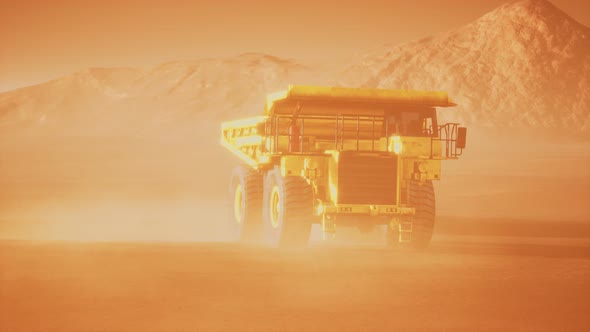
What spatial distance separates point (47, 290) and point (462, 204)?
32847mm

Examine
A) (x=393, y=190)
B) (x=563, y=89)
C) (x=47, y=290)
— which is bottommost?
(x=47, y=290)

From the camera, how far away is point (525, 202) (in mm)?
44281

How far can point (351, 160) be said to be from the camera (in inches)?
685

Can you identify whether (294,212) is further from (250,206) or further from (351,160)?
(250,206)

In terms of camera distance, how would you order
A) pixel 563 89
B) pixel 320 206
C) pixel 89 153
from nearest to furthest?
pixel 320 206 < pixel 89 153 < pixel 563 89

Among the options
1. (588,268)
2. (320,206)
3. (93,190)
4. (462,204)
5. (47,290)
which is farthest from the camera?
(93,190)

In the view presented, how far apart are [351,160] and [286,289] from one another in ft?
19.1

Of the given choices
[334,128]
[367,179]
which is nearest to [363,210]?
[367,179]

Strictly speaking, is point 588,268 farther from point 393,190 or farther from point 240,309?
point 240,309

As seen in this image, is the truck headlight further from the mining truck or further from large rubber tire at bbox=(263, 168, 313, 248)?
large rubber tire at bbox=(263, 168, 313, 248)

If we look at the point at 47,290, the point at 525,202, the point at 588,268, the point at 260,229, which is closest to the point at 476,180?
the point at 525,202

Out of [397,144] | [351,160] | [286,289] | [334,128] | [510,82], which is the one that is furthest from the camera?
[510,82]

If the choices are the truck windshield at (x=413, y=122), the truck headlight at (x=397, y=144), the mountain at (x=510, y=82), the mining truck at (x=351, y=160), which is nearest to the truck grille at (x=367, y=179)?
the mining truck at (x=351, y=160)

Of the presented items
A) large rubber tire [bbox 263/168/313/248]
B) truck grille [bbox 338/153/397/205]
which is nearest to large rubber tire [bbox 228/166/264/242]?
large rubber tire [bbox 263/168/313/248]
